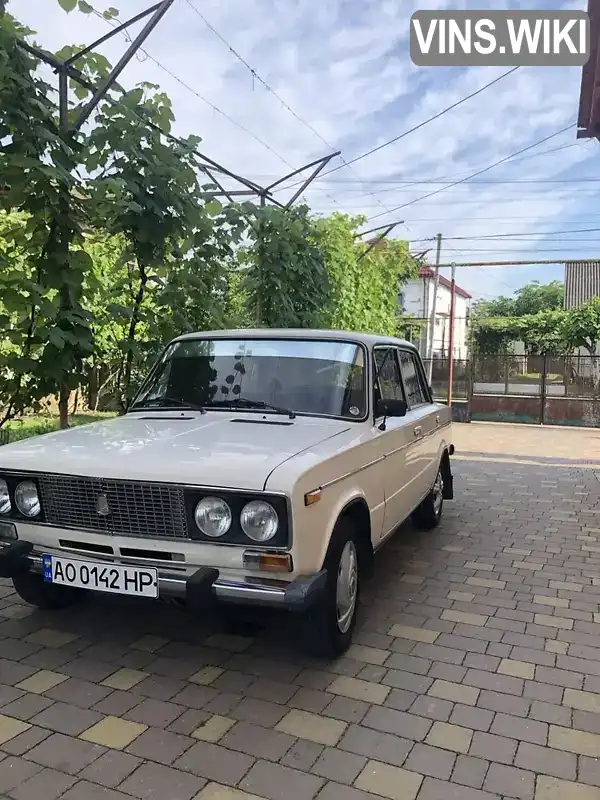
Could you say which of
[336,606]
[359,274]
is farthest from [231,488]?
[359,274]

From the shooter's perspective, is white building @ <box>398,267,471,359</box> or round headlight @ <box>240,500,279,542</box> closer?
round headlight @ <box>240,500,279,542</box>

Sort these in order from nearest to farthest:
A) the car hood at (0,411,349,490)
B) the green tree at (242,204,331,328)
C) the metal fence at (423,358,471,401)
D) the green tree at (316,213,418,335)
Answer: the car hood at (0,411,349,490), the green tree at (242,204,331,328), the green tree at (316,213,418,335), the metal fence at (423,358,471,401)

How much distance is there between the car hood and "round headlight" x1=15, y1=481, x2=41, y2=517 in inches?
4.3

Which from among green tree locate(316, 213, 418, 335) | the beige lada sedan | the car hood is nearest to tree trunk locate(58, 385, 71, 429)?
the beige lada sedan

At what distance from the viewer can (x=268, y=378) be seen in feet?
14.3

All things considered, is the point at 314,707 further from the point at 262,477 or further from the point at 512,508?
the point at 512,508

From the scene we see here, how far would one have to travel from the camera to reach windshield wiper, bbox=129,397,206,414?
172 inches

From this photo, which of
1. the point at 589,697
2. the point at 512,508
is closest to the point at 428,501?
the point at 512,508

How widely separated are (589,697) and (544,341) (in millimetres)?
26137

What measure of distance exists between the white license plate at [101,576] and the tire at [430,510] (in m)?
3.58

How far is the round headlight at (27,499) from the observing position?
347 cm

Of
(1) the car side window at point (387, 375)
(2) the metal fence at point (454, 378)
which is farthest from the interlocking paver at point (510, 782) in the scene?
(2) the metal fence at point (454, 378)

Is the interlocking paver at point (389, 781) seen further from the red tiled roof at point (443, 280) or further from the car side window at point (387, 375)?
the red tiled roof at point (443, 280)

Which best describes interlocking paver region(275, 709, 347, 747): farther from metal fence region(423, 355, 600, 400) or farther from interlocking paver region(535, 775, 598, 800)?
metal fence region(423, 355, 600, 400)
